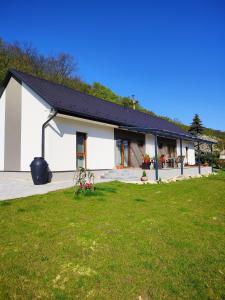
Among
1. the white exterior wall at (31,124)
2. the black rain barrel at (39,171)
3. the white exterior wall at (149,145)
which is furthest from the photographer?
the white exterior wall at (149,145)

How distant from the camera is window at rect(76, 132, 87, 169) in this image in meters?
13.2

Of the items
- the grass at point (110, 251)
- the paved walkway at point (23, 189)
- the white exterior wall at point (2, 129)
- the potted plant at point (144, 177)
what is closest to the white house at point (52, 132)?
the white exterior wall at point (2, 129)

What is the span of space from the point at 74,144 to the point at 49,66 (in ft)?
75.9

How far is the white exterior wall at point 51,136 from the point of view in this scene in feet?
38.4

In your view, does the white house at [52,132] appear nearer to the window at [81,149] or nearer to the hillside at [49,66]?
the window at [81,149]

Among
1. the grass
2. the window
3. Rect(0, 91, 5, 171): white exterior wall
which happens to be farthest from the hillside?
the grass

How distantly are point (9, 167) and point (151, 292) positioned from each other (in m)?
12.3

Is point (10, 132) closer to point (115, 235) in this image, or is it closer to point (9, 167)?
point (9, 167)

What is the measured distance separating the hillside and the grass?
22528 millimetres

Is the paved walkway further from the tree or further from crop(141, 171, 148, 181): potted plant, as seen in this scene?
the tree

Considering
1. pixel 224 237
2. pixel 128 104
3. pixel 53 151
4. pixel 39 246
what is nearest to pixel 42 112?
pixel 53 151

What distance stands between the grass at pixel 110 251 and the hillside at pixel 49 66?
22.5 m

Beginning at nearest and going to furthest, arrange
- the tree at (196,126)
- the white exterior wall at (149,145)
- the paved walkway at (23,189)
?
the paved walkway at (23,189)
the white exterior wall at (149,145)
the tree at (196,126)

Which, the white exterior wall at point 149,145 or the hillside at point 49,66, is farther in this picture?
the hillside at point 49,66
